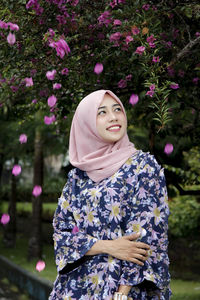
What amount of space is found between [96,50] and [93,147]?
1.21 metres

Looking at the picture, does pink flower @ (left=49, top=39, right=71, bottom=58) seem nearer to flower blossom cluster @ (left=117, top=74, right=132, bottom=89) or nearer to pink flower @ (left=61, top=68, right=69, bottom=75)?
pink flower @ (left=61, top=68, right=69, bottom=75)

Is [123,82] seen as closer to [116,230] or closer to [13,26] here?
[13,26]

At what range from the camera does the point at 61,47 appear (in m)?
3.58

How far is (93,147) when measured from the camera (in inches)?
122

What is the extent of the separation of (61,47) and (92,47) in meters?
0.58

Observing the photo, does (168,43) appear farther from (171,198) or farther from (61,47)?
(171,198)

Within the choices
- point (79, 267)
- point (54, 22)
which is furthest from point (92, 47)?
point (79, 267)

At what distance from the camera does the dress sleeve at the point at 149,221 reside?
2.77m

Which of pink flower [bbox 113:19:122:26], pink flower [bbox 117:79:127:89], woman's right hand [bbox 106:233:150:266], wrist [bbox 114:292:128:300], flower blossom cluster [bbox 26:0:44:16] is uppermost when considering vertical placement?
flower blossom cluster [bbox 26:0:44:16]

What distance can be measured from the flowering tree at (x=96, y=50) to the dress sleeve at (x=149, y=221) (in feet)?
1.69

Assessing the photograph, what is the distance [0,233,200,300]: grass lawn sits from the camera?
24.9ft

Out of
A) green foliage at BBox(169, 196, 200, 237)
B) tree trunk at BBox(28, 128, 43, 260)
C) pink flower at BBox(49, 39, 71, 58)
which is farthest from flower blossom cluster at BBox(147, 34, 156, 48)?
tree trunk at BBox(28, 128, 43, 260)

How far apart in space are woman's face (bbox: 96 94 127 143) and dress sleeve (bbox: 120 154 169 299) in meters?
0.25

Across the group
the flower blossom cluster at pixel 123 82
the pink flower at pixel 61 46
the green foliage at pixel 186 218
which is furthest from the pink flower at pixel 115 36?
the green foliage at pixel 186 218
